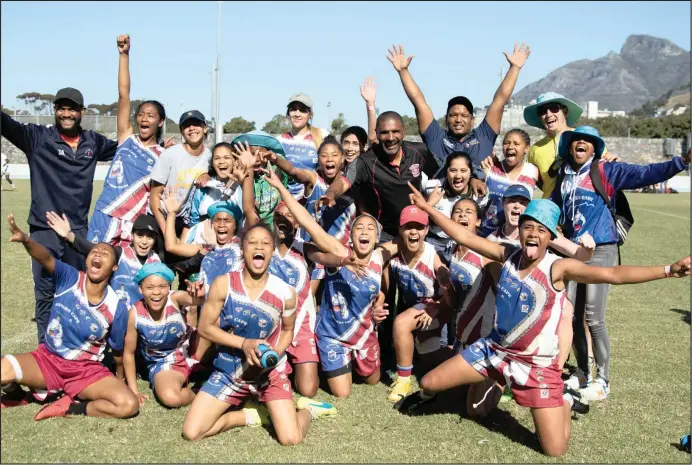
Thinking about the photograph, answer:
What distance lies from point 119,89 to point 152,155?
0.67 metres

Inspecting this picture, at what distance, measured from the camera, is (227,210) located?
245 inches

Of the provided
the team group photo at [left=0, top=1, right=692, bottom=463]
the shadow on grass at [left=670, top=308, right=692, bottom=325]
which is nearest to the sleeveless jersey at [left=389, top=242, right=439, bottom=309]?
the team group photo at [left=0, top=1, right=692, bottom=463]

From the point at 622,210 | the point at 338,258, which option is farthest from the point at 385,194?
the point at 622,210

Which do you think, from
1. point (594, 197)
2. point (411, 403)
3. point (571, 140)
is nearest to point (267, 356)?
point (411, 403)

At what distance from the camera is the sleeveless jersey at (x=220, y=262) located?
6015 millimetres

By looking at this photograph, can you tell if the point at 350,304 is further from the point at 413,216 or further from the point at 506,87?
the point at 506,87

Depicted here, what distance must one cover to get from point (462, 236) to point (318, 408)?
1701mm

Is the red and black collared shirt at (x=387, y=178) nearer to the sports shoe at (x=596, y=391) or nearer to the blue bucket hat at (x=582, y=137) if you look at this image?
the blue bucket hat at (x=582, y=137)

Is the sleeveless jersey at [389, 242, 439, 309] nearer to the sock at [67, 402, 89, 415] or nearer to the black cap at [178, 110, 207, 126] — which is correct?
the black cap at [178, 110, 207, 126]

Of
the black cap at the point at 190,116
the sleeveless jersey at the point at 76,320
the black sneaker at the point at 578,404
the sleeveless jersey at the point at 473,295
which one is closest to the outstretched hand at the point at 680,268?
the black sneaker at the point at 578,404

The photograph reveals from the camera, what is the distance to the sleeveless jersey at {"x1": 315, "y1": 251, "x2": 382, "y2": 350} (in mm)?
6027

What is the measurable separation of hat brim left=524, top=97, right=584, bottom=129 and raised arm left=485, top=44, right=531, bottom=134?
0.24m

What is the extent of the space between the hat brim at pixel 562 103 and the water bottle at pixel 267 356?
315 centimetres

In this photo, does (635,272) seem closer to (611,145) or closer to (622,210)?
(622,210)
